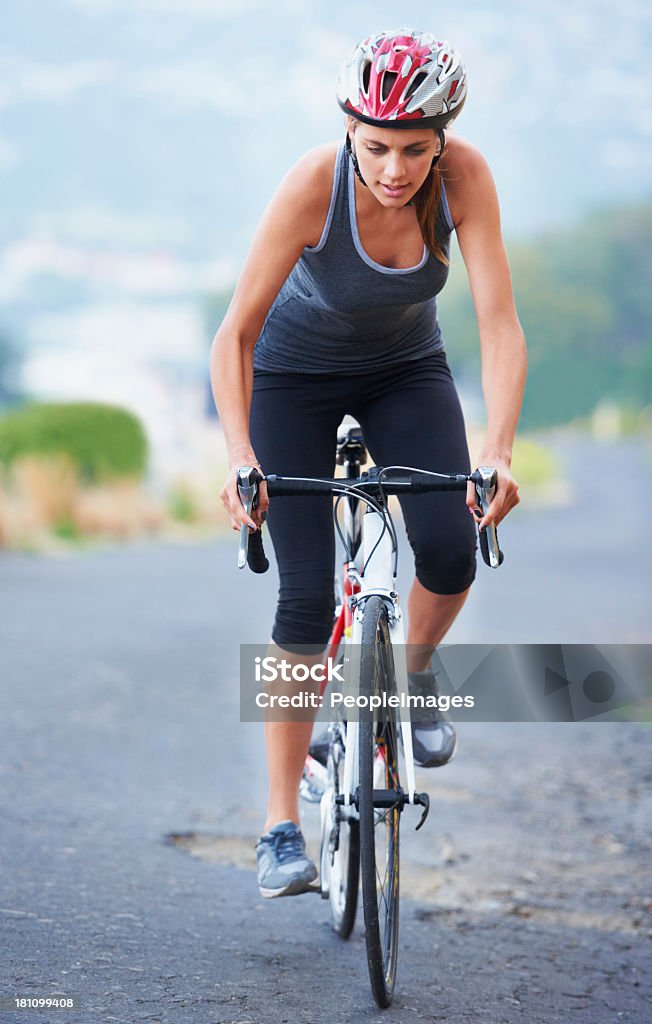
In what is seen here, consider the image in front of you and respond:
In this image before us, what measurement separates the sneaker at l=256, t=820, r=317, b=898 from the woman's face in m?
1.65

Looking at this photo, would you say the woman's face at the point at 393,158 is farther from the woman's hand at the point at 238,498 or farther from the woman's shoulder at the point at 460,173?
the woman's hand at the point at 238,498

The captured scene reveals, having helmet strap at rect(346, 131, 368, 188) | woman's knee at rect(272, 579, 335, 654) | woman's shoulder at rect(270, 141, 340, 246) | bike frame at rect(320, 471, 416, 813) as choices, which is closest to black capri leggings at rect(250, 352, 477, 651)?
woman's knee at rect(272, 579, 335, 654)

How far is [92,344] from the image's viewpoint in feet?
154

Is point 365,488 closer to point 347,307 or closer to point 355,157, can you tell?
point 347,307

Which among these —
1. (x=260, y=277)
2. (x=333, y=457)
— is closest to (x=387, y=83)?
(x=260, y=277)

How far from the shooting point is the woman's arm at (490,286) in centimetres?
312

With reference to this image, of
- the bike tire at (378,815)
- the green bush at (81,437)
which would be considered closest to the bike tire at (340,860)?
the bike tire at (378,815)

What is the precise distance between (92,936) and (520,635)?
231 inches

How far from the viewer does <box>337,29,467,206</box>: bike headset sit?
2857 millimetres

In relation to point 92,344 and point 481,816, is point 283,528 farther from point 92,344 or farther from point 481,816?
point 92,344

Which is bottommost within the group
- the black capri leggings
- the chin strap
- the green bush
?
the black capri leggings

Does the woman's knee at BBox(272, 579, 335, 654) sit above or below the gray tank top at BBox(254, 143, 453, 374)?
below

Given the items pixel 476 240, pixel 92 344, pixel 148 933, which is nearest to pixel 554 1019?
pixel 148 933

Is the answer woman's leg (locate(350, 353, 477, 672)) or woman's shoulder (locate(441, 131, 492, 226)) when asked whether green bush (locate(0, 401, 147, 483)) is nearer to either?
woman's leg (locate(350, 353, 477, 672))
